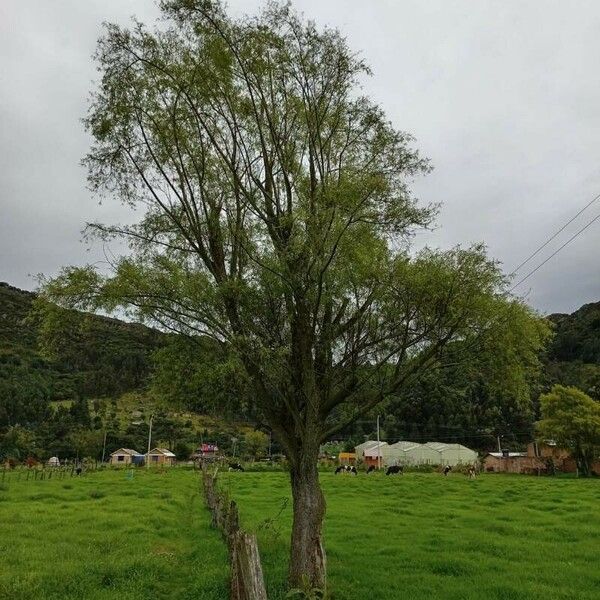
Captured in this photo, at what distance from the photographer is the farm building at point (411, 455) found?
94.2m

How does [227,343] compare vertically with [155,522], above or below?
above

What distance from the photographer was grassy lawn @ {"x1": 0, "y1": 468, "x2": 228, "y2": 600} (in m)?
13.9

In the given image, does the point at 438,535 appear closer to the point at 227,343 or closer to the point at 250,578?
the point at 227,343

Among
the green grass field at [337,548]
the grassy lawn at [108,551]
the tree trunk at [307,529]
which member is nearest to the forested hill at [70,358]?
the tree trunk at [307,529]

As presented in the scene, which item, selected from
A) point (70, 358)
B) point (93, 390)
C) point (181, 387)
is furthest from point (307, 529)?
point (93, 390)

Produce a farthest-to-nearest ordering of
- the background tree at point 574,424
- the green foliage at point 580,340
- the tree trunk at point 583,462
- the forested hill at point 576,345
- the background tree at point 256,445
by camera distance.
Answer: the green foliage at point 580,340 < the forested hill at point 576,345 < the background tree at point 256,445 < the tree trunk at point 583,462 < the background tree at point 574,424

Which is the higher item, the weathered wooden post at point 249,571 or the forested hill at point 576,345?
the forested hill at point 576,345

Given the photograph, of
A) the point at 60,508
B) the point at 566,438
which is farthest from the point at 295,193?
the point at 566,438

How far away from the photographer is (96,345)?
14.6m

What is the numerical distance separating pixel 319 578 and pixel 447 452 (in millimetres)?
88488

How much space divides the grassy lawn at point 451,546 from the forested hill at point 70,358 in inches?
285

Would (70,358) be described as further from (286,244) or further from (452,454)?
(452,454)

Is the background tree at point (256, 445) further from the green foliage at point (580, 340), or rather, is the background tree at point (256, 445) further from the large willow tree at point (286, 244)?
the large willow tree at point (286, 244)

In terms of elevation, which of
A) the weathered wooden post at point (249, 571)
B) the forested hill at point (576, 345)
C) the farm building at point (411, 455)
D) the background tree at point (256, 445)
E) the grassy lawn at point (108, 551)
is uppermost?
the forested hill at point (576, 345)
